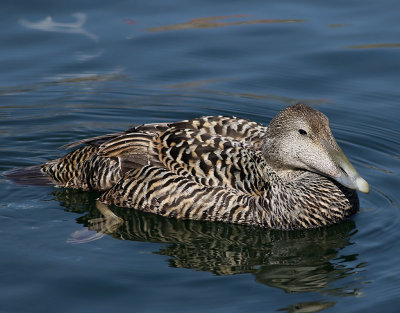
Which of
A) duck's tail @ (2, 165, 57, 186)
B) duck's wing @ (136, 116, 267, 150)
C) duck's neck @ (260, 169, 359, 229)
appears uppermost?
duck's wing @ (136, 116, 267, 150)

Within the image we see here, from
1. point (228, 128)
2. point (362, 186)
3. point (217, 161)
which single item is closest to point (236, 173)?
point (217, 161)

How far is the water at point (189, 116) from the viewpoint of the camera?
6727 mm

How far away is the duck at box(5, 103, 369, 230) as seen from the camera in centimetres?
774

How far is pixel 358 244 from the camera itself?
7.57m

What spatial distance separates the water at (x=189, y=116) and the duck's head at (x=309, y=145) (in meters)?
0.64

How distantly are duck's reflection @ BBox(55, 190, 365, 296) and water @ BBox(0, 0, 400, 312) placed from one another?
2cm

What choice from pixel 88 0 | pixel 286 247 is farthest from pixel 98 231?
pixel 88 0

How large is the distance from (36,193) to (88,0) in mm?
4944

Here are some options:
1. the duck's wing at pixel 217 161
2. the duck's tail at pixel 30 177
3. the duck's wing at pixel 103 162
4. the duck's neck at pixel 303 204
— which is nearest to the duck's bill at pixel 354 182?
the duck's neck at pixel 303 204

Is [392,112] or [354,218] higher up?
[392,112]

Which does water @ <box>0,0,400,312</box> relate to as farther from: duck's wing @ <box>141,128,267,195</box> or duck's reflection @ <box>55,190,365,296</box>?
duck's wing @ <box>141,128,267,195</box>

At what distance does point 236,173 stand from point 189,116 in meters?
2.49

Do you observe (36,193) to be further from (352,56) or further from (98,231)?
(352,56)

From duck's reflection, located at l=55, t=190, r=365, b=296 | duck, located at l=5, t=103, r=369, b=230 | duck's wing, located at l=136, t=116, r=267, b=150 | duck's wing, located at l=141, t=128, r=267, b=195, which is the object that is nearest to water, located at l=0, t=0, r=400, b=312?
duck's reflection, located at l=55, t=190, r=365, b=296
